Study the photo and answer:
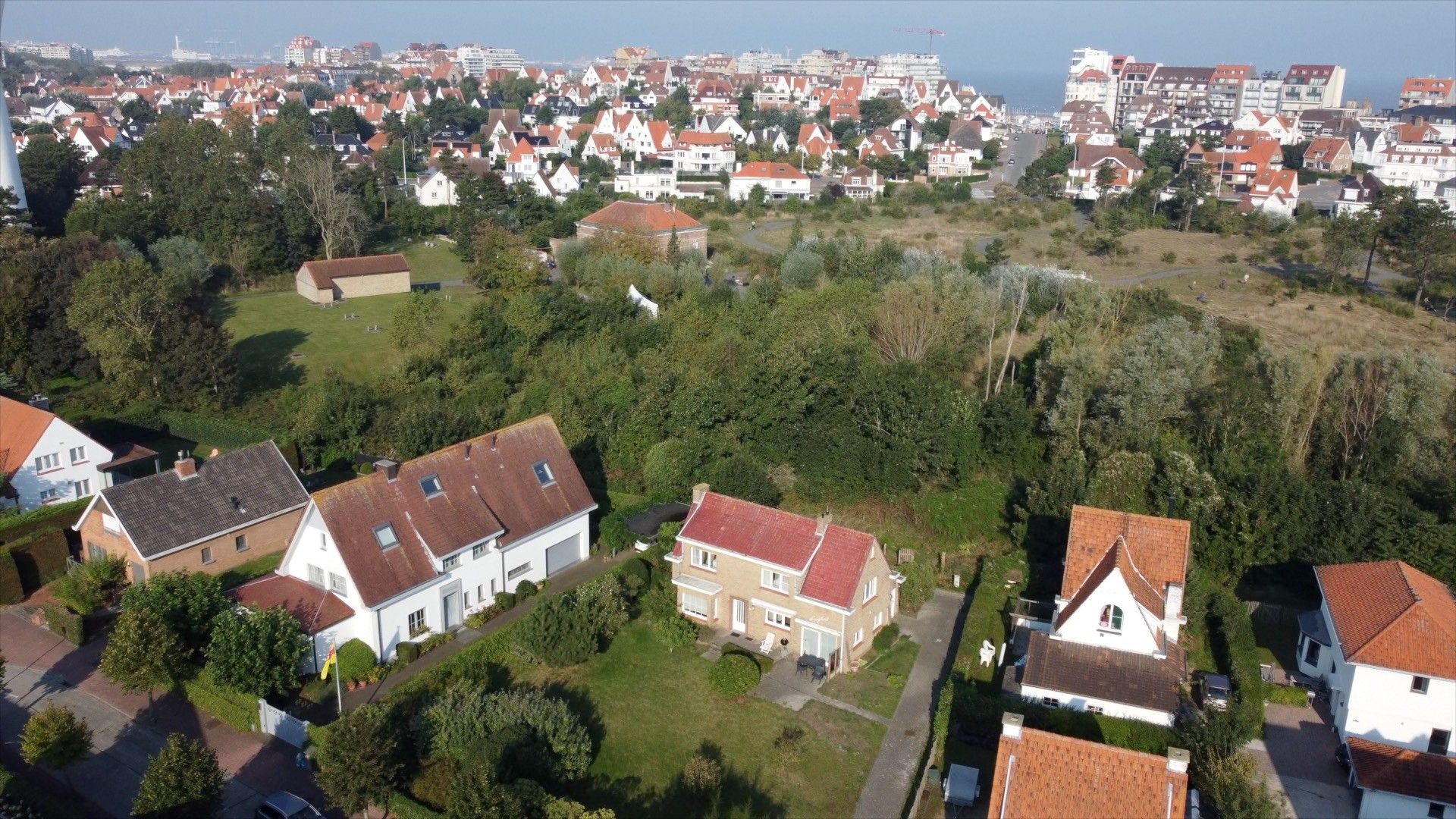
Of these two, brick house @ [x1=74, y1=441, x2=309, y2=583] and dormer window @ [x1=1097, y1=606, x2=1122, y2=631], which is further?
brick house @ [x1=74, y1=441, x2=309, y2=583]

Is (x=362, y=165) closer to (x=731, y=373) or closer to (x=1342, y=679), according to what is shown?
(x=731, y=373)

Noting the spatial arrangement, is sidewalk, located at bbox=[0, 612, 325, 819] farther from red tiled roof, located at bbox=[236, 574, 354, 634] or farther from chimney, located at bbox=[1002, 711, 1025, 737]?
chimney, located at bbox=[1002, 711, 1025, 737]

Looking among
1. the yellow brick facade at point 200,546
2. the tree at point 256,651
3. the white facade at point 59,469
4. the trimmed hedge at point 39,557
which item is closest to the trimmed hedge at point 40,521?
the trimmed hedge at point 39,557

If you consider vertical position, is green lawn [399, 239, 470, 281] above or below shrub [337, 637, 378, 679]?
above

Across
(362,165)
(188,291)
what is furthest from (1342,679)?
(362,165)

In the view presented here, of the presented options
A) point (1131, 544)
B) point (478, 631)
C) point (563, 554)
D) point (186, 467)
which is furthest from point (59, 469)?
point (1131, 544)

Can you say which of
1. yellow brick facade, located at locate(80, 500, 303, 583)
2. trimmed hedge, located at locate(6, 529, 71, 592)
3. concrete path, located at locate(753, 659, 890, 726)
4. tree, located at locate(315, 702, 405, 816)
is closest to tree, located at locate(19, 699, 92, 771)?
tree, located at locate(315, 702, 405, 816)
